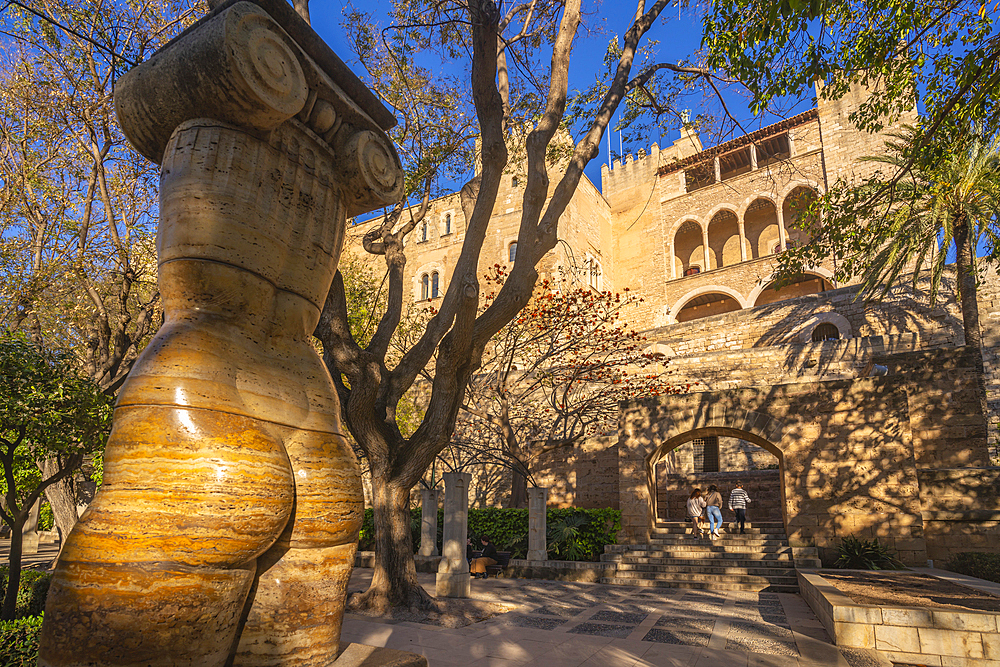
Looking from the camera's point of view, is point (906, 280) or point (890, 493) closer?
point (890, 493)

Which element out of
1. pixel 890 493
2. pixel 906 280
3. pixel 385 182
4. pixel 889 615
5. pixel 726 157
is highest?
pixel 726 157

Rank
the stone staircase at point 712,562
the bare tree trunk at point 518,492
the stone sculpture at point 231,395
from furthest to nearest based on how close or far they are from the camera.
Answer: the bare tree trunk at point 518,492, the stone staircase at point 712,562, the stone sculpture at point 231,395

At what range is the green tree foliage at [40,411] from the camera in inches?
213

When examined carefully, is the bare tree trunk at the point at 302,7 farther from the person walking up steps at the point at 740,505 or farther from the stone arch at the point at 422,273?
the stone arch at the point at 422,273

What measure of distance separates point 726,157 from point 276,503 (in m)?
35.6

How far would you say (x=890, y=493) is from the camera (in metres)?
10.0

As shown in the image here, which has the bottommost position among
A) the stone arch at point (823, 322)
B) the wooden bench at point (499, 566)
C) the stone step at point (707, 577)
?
the wooden bench at point (499, 566)

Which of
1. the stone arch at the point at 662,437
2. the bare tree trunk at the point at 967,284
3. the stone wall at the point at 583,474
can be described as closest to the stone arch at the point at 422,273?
the stone wall at the point at 583,474

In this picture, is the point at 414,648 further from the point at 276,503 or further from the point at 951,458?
the point at 951,458

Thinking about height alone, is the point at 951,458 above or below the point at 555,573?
above

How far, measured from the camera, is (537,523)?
11.3 metres

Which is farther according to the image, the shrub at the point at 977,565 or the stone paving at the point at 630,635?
the shrub at the point at 977,565

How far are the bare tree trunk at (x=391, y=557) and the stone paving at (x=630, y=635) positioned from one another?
301mm

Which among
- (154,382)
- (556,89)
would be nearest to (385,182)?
(154,382)
